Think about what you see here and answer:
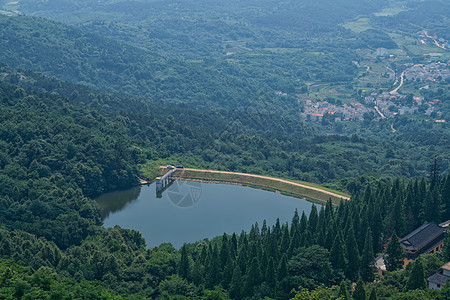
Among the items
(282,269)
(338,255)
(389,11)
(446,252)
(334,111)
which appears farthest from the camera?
(389,11)

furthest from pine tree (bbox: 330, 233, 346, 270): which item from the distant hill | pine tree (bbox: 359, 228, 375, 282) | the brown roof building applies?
the distant hill

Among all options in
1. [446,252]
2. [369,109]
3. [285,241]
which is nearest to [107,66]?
[369,109]

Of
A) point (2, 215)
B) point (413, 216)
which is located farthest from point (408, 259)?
point (2, 215)

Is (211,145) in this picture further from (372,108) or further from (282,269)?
(372,108)

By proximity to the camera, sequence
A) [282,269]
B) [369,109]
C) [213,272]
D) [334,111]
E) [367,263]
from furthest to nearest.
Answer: [369,109] < [334,111] < [213,272] < [367,263] < [282,269]

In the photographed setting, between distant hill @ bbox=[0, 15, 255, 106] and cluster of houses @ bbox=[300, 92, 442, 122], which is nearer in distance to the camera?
cluster of houses @ bbox=[300, 92, 442, 122]

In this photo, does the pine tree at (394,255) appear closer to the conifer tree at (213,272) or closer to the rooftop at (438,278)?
the rooftop at (438,278)

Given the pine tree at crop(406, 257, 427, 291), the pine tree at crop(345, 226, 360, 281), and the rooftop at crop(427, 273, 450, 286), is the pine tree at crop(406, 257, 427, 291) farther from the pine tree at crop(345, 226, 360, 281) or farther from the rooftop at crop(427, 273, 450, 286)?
the pine tree at crop(345, 226, 360, 281)
